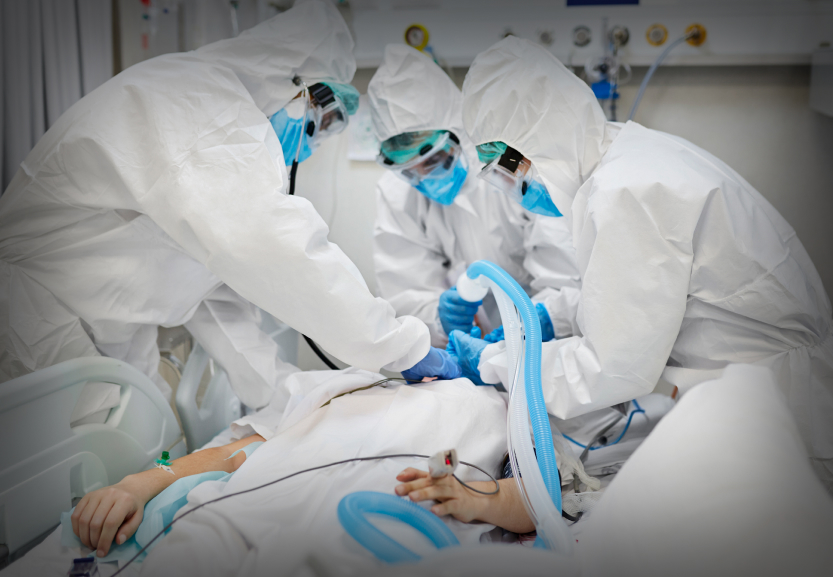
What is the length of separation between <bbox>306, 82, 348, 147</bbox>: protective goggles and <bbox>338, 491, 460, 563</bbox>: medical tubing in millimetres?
973

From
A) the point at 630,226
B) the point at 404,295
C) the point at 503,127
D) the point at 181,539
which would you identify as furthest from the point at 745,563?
the point at 404,295

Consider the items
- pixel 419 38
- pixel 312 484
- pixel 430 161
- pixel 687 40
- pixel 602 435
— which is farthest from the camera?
pixel 419 38

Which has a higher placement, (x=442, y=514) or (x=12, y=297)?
(x=12, y=297)

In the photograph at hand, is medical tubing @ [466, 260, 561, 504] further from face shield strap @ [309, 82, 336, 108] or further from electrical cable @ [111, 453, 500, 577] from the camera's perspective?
face shield strap @ [309, 82, 336, 108]

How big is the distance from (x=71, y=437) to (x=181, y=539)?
40 cm

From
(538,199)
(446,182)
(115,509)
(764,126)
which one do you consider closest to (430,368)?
(538,199)

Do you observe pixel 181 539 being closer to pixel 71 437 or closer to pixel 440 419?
pixel 71 437

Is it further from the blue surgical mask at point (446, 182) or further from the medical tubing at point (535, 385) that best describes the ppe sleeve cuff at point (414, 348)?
the blue surgical mask at point (446, 182)

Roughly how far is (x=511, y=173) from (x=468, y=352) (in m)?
0.50

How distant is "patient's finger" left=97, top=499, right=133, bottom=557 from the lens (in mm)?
870

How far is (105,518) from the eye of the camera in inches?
35.0

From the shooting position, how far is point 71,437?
3.35 ft

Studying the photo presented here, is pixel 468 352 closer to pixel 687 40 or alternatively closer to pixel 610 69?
pixel 610 69

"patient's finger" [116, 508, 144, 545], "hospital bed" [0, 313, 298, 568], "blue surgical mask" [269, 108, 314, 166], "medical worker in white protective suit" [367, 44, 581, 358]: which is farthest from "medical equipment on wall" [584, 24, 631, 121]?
"patient's finger" [116, 508, 144, 545]
